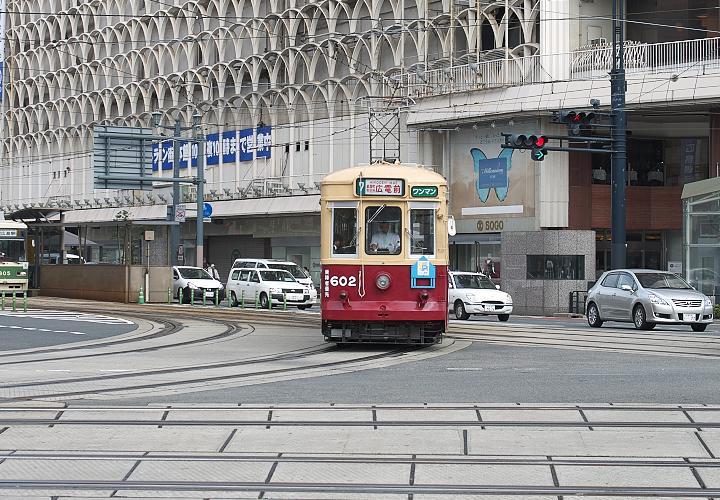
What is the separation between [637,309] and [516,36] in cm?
2353

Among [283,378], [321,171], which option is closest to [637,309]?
[283,378]

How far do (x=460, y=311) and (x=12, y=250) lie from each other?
1898cm

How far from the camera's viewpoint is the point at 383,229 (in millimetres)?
19859

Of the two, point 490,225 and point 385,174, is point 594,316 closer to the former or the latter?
point 385,174

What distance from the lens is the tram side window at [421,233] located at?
65.2 feet

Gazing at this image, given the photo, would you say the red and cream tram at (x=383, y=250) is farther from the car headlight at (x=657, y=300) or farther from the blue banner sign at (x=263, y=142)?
the blue banner sign at (x=263, y=142)

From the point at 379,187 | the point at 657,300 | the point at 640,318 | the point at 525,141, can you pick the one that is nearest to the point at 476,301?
the point at 525,141

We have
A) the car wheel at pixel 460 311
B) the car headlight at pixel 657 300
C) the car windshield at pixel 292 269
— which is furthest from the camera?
the car windshield at pixel 292 269

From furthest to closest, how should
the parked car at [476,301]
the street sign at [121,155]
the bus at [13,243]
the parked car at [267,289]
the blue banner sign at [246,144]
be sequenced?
the blue banner sign at [246,144], the street sign at [121,155], the bus at [13,243], the parked car at [267,289], the parked car at [476,301]

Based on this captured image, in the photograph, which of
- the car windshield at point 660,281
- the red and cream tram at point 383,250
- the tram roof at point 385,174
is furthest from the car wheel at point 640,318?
the tram roof at point 385,174

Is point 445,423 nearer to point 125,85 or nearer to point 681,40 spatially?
point 681,40

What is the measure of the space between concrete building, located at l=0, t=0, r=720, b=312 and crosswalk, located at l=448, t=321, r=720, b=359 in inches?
629

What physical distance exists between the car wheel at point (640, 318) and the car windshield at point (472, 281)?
26.5ft

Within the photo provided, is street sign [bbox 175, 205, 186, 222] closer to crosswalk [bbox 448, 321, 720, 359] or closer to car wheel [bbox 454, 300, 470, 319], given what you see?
car wheel [bbox 454, 300, 470, 319]
